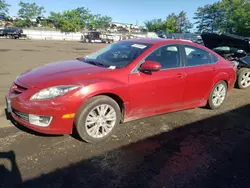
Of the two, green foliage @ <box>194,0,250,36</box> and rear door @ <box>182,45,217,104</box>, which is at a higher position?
green foliage @ <box>194,0,250,36</box>

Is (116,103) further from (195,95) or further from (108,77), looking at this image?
(195,95)

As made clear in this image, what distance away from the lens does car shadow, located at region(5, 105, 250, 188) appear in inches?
108

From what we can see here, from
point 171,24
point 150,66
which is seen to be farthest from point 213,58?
point 171,24

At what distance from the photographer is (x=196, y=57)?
15.9ft

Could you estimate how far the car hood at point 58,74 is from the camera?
338 centimetres

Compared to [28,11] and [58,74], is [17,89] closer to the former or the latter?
[58,74]

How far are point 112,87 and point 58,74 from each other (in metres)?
0.84

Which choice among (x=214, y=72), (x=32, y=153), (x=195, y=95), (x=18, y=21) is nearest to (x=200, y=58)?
(x=214, y=72)

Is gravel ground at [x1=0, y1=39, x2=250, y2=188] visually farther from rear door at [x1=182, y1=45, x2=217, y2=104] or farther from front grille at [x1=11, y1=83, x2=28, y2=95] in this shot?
front grille at [x1=11, y1=83, x2=28, y2=95]

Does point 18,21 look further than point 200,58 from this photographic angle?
Yes

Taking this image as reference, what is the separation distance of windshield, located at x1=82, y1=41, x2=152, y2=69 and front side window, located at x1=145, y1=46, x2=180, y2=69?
0.21 metres

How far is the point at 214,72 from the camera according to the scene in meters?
5.04

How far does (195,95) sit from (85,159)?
2.67m

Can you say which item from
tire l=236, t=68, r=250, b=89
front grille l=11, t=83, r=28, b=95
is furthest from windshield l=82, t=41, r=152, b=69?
tire l=236, t=68, r=250, b=89
